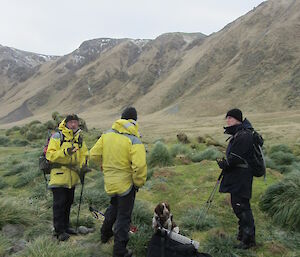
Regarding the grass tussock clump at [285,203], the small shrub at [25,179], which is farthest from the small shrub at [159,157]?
the grass tussock clump at [285,203]

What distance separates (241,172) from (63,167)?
2717mm

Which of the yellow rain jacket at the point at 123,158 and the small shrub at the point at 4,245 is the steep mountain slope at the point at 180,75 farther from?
the small shrub at the point at 4,245

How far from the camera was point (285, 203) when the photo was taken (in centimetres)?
579

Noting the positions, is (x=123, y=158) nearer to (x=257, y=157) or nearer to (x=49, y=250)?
(x=49, y=250)

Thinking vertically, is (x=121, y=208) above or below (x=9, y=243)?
above

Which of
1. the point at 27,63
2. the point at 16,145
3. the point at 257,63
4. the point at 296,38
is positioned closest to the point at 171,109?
the point at 257,63

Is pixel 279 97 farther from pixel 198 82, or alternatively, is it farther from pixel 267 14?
pixel 267 14

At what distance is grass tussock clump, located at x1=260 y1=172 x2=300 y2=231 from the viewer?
5473 mm

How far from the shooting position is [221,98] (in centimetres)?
5531

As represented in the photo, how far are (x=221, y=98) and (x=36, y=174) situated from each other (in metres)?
47.9

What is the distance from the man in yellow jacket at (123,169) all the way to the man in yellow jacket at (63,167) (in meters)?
0.80

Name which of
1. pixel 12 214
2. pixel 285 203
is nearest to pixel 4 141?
pixel 12 214

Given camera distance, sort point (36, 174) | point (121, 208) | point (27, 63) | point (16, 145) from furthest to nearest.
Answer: point (27, 63)
point (16, 145)
point (36, 174)
point (121, 208)

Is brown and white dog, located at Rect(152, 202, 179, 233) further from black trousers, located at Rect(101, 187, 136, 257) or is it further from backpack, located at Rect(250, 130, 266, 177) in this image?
backpack, located at Rect(250, 130, 266, 177)
